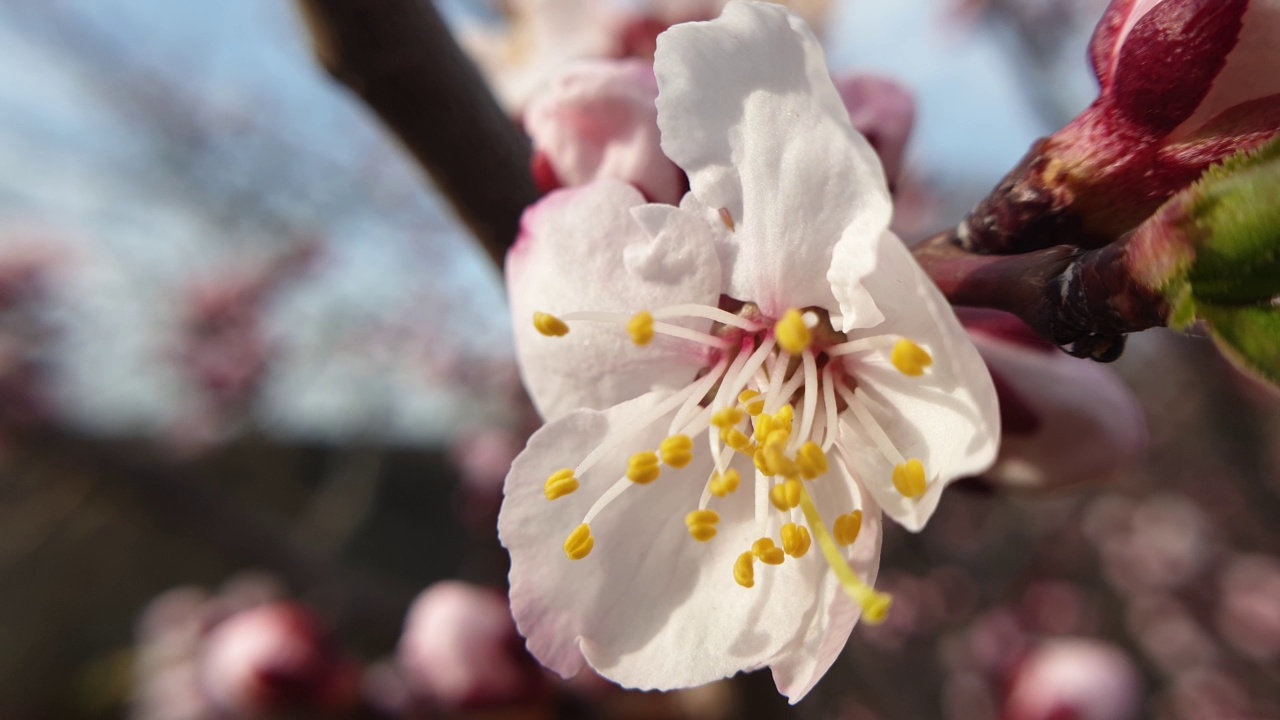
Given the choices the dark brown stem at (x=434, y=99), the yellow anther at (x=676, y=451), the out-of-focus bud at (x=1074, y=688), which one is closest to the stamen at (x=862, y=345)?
the yellow anther at (x=676, y=451)

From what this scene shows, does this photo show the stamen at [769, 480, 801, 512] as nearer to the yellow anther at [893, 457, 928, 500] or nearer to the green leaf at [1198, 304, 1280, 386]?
the yellow anther at [893, 457, 928, 500]

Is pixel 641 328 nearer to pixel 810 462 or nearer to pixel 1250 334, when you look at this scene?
pixel 810 462

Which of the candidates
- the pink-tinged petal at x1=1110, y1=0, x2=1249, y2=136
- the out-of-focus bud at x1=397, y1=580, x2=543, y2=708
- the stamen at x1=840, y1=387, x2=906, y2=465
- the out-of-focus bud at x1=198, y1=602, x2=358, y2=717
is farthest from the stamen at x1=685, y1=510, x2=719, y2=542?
the out-of-focus bud at x1=198, y1=602, x2=358, y2=717

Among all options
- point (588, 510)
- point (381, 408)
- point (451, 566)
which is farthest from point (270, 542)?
point (451, 566)

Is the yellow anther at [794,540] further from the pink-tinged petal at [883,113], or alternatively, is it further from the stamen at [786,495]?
the pink-tinged petal at [883,113]

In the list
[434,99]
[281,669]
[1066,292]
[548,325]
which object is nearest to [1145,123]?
[1066,292]

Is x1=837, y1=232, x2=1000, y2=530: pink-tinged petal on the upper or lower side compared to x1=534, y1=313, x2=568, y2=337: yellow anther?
lower

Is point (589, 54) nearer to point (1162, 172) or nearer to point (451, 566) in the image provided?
point (1162, 172)
